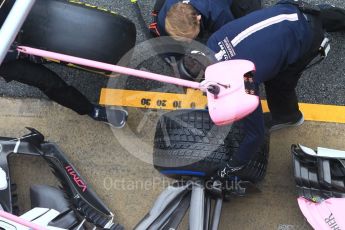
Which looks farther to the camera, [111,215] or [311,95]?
[311,95]

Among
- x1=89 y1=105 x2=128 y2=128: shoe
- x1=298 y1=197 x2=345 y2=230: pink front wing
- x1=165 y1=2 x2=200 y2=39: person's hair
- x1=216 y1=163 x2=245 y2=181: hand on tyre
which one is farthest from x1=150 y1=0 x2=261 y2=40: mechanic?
x1=298 y1=197 x2=345 y2=230: pink front wing

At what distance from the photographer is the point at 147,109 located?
10.9 ft

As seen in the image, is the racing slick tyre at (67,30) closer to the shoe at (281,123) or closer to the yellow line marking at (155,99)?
the yellow line marking at (155,99)

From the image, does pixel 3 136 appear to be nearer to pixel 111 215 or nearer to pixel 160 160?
pixel 111 215

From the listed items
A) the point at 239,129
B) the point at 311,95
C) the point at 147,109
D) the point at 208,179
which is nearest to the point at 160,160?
the point at 208,179

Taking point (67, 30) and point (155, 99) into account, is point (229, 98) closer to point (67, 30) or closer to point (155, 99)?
point (67, 30)

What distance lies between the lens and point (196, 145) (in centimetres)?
260

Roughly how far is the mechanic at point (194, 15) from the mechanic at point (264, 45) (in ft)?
0.62

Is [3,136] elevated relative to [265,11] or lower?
lower

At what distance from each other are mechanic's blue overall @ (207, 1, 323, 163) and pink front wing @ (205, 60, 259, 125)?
1.56 ft

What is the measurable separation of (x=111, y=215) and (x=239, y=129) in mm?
958

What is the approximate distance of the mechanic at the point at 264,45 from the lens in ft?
7.76

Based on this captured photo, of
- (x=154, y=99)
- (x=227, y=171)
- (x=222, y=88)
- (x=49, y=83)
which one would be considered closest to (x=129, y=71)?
(x=222, y=88)

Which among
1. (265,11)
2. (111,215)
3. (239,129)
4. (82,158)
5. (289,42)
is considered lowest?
(111,215)
